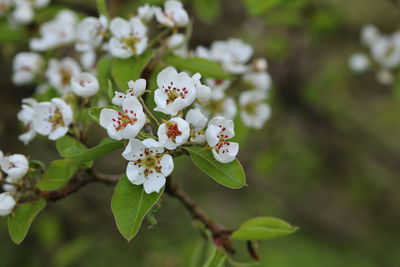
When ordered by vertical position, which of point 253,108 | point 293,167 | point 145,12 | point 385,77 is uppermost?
point 145,12

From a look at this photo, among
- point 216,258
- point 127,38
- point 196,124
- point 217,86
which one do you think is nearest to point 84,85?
point 127,38

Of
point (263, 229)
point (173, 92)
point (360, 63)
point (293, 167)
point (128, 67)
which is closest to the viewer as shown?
point (173, 92)

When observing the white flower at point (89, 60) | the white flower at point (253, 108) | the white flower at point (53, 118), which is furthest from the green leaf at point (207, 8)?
the white flower at point (53, 118)

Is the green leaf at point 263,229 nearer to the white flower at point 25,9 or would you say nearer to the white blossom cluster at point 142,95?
the white blossom cluster at point 142,95

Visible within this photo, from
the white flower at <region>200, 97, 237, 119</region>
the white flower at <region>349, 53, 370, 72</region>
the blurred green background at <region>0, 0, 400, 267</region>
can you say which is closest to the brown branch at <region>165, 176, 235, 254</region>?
the white flower at <region>200, 97, 237, 119</region>

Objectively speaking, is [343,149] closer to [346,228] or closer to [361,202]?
[361,202]

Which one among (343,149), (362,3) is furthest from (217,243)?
(362,3)

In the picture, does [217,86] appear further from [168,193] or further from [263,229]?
[263,229]
